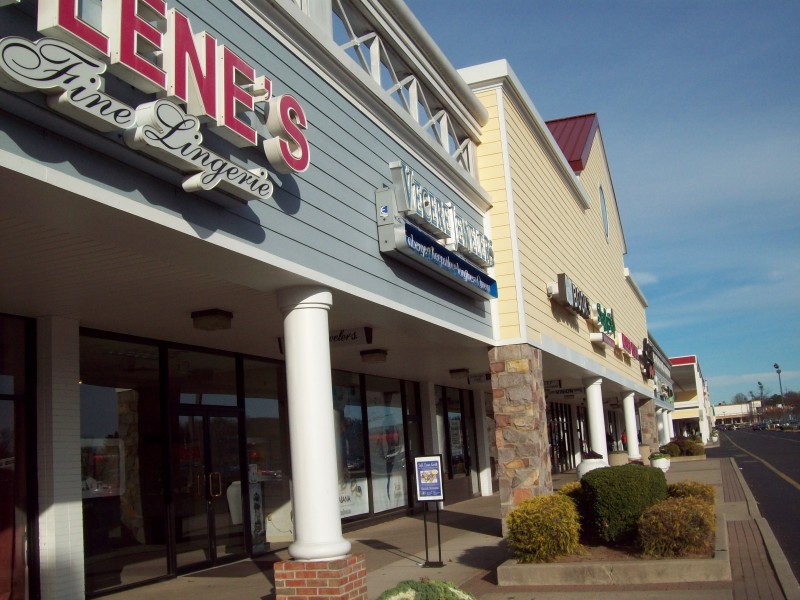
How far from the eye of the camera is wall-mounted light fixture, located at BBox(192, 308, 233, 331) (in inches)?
382

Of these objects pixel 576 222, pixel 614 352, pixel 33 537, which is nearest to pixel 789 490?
pixel 614 352

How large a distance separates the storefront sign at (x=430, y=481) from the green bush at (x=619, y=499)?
1.95 m

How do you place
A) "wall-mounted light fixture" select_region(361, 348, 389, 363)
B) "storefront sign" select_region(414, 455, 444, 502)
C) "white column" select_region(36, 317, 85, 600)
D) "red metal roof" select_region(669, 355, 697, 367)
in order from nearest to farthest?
"white column" select_region(36, 317, 85, 600) < "storefront sign" select_region(414, 455, 444, 502) < "wall-mounted light fixture" select_region(361, 348, 389, 363) < "red metal roof" select_region(669, 355, 697, 367)

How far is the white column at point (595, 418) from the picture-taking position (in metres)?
20.5

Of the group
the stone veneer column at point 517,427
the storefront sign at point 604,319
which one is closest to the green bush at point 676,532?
the stone veneer column at point 517,427

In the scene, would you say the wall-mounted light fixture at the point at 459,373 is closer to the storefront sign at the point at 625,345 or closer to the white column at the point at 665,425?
the storefront sign at the point at 625,345

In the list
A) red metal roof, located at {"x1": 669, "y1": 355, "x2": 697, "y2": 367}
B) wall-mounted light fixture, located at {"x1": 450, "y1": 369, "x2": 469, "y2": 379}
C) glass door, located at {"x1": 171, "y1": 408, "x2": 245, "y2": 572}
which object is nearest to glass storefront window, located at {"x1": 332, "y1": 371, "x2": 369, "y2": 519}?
wall-mounted light fixture, located at {"x1": 450, "y1": 369, "x2": 469, "y2": 379}

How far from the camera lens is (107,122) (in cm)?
520

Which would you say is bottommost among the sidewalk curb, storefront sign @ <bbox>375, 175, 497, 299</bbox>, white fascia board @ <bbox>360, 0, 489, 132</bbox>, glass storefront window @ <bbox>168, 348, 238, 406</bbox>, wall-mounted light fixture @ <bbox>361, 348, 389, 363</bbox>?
the sidewalk curb

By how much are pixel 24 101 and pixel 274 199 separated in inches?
115

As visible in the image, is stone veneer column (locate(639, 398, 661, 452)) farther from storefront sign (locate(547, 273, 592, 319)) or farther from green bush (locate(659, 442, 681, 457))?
storefront sign (locate(547, 273, 592, 319))

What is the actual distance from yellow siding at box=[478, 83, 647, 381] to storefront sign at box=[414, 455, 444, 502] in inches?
137

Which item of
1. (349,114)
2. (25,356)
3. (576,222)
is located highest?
(576,222)

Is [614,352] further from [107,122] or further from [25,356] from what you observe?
[107,122]
